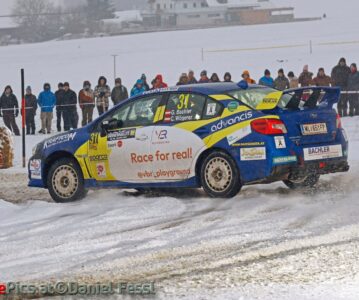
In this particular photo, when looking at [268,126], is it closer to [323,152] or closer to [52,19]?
[323,152]

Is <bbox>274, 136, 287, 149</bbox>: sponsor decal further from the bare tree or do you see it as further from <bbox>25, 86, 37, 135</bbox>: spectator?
the bare tree

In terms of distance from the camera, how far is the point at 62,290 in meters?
7.46

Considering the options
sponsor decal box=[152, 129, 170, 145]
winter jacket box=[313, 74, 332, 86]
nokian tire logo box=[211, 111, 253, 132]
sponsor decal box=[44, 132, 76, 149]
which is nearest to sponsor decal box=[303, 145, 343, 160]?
nokian tire logo box=[211, 111, 253, 132]

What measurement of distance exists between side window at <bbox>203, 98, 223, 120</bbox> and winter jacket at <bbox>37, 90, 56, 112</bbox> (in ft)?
49.9

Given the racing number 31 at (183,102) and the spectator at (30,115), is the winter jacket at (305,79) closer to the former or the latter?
the spectator at (30,115)

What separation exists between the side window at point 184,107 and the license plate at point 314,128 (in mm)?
1390

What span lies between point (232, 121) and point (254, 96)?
1.96ft

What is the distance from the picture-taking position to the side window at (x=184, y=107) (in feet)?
42.2

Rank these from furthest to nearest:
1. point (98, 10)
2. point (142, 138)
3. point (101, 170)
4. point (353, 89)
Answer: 1. point (98, 10)
2. point (353, 89)
3. point (101, 170)
4. point (142, 138)

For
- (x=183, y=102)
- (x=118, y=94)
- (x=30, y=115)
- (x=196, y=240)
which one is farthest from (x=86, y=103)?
(x=196, y=240)

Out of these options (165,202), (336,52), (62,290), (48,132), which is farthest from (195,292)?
(336,52)

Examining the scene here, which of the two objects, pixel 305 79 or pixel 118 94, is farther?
pixel 118 94

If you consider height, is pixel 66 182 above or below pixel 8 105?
below

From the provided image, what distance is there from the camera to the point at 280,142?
480 inches
